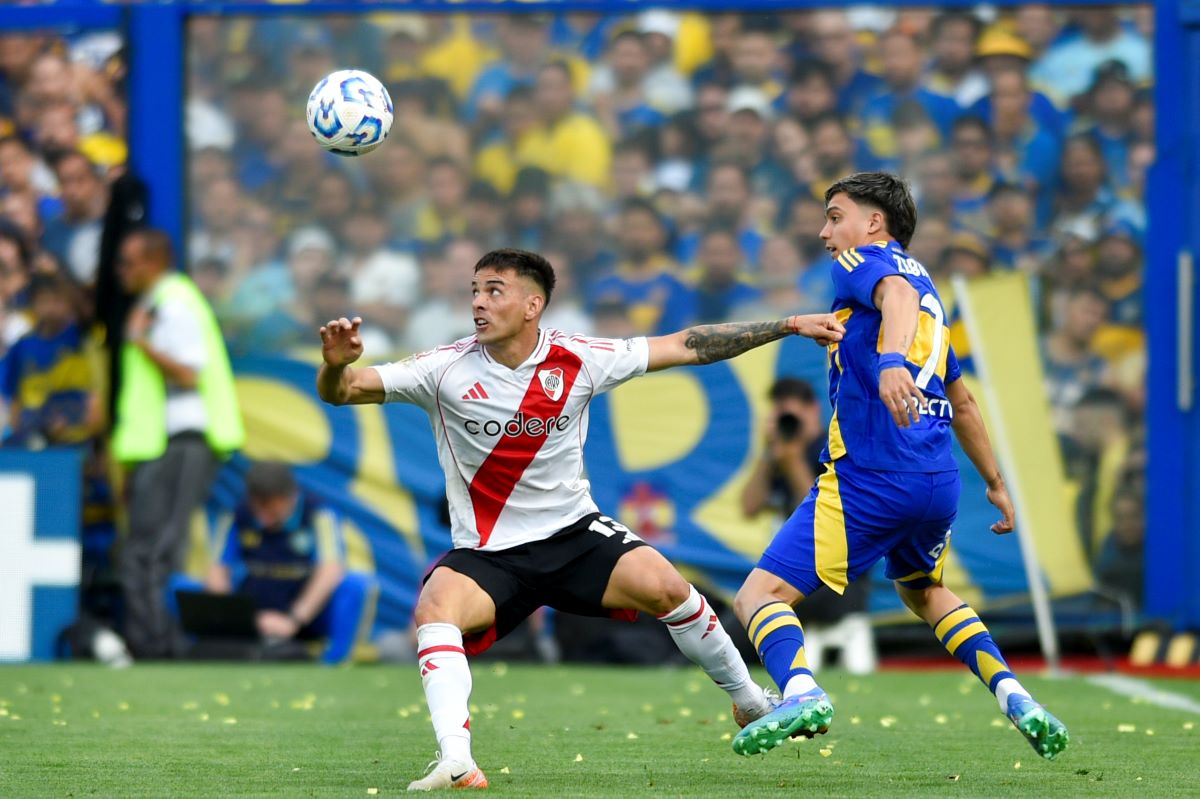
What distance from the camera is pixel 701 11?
44.6ft

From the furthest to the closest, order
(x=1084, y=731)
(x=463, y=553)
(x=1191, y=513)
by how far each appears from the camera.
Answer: (x=1191, y=513)
(x=1084, y=731)
(x=463, y=553)

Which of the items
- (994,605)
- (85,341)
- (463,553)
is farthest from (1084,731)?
(85,341)

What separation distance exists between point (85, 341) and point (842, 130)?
5.66 m

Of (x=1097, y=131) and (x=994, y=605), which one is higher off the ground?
(x=1097, y=131)

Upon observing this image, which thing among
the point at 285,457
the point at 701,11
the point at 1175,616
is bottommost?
the point at 1175,616

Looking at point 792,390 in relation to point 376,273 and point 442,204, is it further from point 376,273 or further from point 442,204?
point 376,273

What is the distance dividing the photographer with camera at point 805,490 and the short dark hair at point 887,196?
209 inches

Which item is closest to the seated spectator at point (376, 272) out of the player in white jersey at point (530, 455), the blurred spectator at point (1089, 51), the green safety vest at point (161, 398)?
the green safety vest at point (161, 398)

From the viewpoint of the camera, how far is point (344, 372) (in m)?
6.45

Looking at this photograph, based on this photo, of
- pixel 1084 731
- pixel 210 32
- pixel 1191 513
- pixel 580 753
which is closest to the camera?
pixel 580 753

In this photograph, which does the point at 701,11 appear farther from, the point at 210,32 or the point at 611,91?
the point at 210,32

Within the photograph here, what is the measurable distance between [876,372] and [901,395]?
0.47 m

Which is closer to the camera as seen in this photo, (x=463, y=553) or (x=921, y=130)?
(x=463, y=553)

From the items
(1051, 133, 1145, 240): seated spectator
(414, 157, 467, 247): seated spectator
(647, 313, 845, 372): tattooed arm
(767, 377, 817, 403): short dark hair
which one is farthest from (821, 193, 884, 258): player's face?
(414, 157, 467, 247): seated spectator
